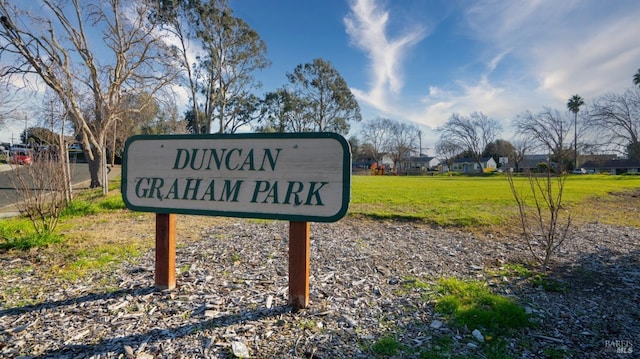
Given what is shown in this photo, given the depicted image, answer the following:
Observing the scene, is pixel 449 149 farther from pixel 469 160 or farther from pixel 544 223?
pixel 544 223

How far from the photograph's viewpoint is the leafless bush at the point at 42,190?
4.72 m

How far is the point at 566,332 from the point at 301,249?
2069 millimetres

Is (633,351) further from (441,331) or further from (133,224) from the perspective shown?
(133,224)

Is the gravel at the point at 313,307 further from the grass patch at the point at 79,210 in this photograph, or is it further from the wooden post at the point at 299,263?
the grass patch at the point at 79,210

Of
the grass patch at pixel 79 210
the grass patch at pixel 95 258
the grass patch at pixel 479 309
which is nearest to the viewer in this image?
the grass patch at pixel 479 309

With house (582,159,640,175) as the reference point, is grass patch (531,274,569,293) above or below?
below

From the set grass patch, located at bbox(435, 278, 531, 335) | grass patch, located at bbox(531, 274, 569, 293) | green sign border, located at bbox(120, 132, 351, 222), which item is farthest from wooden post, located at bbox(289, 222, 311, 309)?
grass patch, located at bbox(531, 274, 569, 293)

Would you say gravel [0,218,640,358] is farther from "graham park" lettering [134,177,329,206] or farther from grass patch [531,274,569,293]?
"graham park" lettering [134,177,329,206]

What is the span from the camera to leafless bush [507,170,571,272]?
11.6ft

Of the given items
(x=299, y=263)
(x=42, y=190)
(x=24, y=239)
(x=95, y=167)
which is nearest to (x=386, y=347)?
(x=299, y=263)

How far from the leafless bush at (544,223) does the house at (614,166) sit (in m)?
74.2

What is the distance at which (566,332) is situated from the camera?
7.55 ft

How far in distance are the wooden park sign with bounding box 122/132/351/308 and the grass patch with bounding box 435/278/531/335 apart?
1.21 meters

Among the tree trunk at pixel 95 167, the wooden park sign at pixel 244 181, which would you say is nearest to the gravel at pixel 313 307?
the wooden park sign at pixel 244 181
